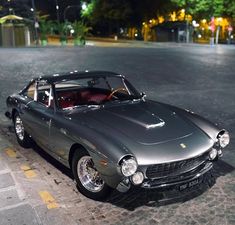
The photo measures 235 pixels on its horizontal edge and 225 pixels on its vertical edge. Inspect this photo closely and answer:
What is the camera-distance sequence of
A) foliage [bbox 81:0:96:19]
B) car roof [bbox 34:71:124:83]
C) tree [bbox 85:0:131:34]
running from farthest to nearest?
foliage [bbox 81:0:96:19]
tree [bbox 85:0:131:34]
car roof [bbox 34:71:124:83]

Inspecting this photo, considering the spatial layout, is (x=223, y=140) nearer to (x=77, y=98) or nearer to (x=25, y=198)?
(x=77, y=98)

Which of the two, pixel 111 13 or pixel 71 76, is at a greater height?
pixel 111 13

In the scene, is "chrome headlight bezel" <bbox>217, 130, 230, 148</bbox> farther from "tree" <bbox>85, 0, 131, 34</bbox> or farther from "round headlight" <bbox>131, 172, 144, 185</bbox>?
"tree" <bbox>85, 0, 131, 34</bbox>

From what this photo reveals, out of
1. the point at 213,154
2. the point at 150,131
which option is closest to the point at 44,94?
the point at 150,131

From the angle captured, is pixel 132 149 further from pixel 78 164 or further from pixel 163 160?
pixel 78 164

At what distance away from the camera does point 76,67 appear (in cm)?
2038

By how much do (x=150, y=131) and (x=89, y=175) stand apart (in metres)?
0.94

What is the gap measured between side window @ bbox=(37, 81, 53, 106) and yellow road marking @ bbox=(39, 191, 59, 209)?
4.59ft

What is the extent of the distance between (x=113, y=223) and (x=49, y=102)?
2.31 metres

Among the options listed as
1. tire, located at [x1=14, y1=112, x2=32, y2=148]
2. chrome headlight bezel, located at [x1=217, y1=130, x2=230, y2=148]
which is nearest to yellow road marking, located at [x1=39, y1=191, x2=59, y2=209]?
tire, located at [x1=14, y1=112, x2=32, y2=148]

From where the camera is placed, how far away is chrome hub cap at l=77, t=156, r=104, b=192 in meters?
4.88

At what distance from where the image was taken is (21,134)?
7.06 metres

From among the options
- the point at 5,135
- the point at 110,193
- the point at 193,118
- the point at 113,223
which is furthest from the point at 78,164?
the point at 5,135

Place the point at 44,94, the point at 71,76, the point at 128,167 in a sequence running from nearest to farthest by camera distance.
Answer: the point at 128,167, the point at 71,76, the point at 44,94
